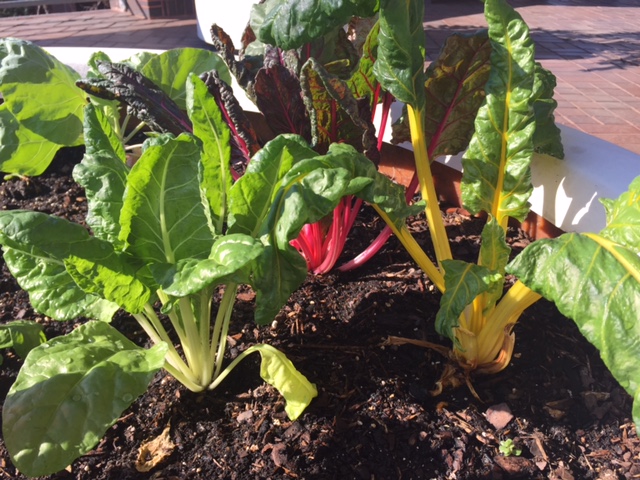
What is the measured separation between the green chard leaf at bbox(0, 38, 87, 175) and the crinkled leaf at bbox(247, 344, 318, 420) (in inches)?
54.0

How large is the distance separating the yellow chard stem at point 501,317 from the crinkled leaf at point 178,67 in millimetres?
1308

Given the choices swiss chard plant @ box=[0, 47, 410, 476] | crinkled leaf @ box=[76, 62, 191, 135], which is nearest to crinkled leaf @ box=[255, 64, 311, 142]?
crinkled leaf @ box=[76, 62, 191, 135]

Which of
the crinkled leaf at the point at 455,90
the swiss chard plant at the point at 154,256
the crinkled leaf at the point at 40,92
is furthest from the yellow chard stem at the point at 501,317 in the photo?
the crinkled leaf at the point at 40,92

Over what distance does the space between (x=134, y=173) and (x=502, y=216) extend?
3.13ft

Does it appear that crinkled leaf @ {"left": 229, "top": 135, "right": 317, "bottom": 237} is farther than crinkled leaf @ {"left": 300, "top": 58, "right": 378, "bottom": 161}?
No

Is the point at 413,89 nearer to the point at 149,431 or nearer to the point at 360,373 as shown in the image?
the point at 360,373

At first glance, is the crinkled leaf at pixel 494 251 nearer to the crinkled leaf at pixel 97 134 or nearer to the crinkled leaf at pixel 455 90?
the crinkled leaf at pixel 455 90

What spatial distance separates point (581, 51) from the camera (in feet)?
16.3

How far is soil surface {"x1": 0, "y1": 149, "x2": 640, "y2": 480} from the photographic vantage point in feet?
4.64

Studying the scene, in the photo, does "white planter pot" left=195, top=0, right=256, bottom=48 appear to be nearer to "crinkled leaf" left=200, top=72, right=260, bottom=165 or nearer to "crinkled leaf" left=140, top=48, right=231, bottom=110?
"crinkled leaf" left=140, top=48, right=231, bottom=110

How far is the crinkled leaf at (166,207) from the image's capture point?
128cm

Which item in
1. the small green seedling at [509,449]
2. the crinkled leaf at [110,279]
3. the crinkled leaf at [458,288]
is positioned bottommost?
the small green seedling at [509,449]

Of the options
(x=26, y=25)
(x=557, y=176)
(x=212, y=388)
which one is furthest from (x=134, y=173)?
(x=26, y=25)

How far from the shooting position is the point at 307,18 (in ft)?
4.40
